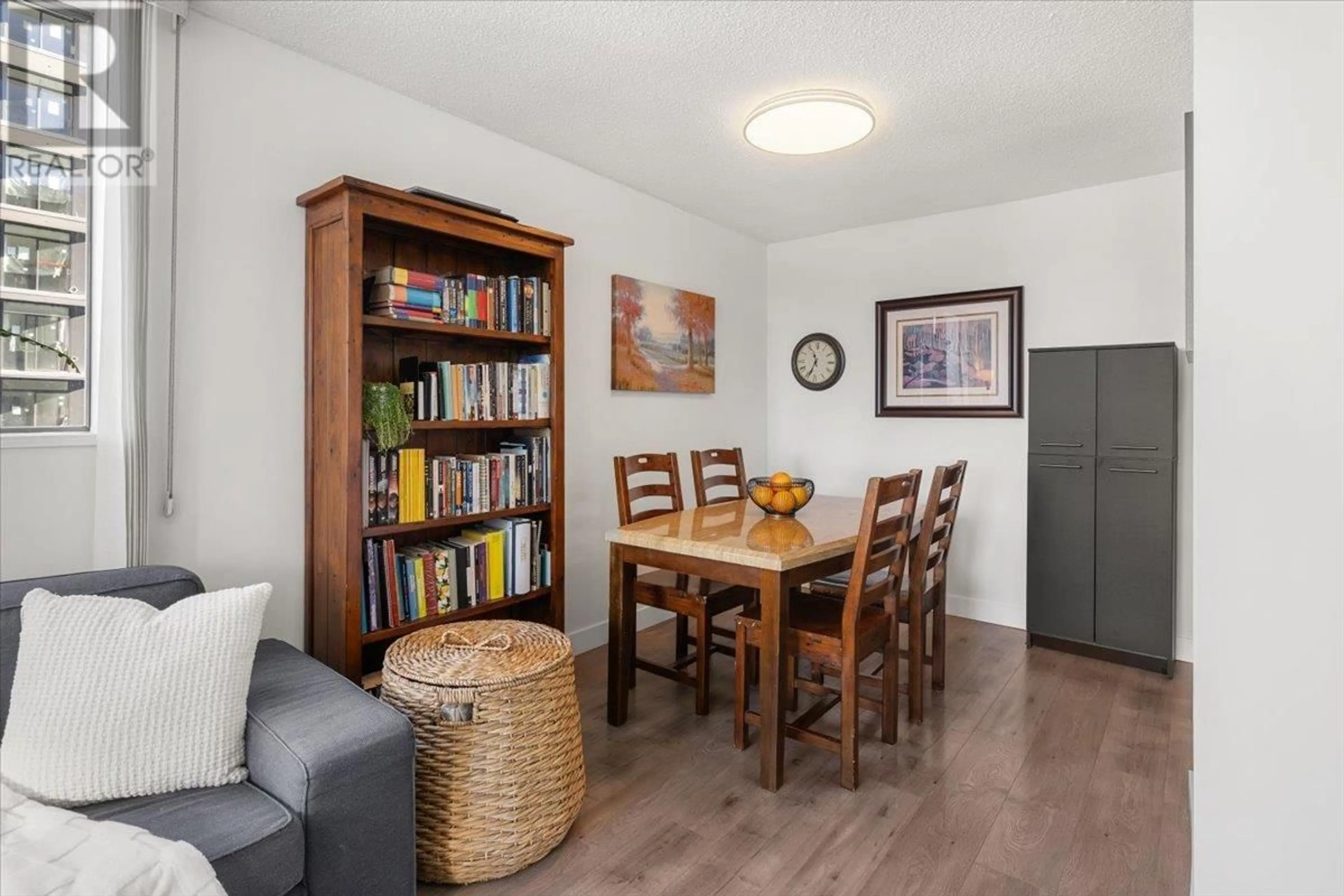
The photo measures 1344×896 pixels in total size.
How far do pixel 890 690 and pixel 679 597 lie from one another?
2.81 feet

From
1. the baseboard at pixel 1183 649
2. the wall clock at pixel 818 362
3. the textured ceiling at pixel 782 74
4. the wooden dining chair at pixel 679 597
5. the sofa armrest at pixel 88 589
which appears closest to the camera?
the sofa armrest at pixel 88 589

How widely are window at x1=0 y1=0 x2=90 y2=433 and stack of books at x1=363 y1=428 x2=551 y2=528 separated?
828 mm

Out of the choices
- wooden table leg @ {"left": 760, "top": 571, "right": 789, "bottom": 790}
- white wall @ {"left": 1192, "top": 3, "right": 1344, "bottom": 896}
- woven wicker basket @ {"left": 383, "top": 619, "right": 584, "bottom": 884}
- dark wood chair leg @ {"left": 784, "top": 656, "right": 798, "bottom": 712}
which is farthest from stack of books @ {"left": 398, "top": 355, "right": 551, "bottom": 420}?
white wall @ {"left": 1192, "top": 3, "right": 1344, "bottom": 896}

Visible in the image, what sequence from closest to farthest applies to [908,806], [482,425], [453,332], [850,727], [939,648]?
[908,806], [850,727], [453,332], [482,425], [939,648]

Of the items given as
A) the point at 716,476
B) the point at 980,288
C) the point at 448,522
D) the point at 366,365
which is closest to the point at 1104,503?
the point at 980,288

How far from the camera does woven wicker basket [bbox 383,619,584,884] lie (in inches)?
68.1

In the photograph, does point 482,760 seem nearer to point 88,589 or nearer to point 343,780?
point 343,780

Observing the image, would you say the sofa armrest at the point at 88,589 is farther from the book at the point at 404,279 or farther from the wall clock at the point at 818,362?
the wall clock at the point at 818,362

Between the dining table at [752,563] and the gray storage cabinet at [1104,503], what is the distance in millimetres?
1251

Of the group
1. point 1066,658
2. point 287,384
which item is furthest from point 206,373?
point 1066,658

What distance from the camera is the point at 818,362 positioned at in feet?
15.6

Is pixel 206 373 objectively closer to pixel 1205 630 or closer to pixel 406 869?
pixel 406 869

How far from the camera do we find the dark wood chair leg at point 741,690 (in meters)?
2.40

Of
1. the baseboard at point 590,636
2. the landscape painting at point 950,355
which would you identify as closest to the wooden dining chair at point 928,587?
the baseboard at point 590,636
